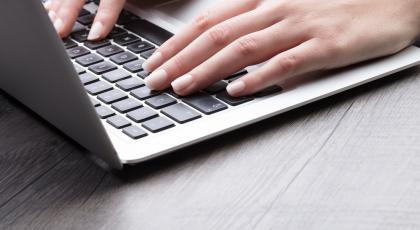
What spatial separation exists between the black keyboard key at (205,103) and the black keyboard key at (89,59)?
0.16 metres

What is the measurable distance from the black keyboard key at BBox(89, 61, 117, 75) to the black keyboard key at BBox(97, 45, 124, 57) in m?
0.03

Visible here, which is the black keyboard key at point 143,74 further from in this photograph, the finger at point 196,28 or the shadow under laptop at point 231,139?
the shadow under laptop at point 231,139

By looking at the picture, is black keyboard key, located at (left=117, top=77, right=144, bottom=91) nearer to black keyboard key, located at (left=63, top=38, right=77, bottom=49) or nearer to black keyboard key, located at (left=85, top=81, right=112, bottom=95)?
black keyboard key, located at (left=85, top=81, right=112, bottom=95)

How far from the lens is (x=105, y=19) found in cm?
98

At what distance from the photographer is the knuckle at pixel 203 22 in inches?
35.2

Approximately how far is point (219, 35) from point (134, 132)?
0.21m

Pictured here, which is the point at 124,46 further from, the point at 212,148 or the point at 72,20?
the point at 212,148

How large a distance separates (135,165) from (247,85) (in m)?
0.16

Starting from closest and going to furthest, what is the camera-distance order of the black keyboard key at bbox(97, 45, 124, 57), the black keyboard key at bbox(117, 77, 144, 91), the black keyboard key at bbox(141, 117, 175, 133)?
the black keyboard key at bbox(141, 117, 175, 133)
the black keyboard key at bbox(117, 77, 144, 91)
the black keyboard key at bbox(97, 45, 124, 57)

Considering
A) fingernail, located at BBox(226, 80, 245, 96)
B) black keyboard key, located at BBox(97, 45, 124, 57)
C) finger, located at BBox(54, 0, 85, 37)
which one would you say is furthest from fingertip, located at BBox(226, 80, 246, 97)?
finger, located at BBox(54, 0, 85, 37)

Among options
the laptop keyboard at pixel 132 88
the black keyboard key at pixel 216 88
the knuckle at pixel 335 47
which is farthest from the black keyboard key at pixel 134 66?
the knuckle at pixel 335 47

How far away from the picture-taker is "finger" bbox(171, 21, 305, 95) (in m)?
0.79

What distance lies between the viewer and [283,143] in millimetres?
702

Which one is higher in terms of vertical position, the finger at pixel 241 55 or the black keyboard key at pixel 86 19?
the finger at pixel 241 55
